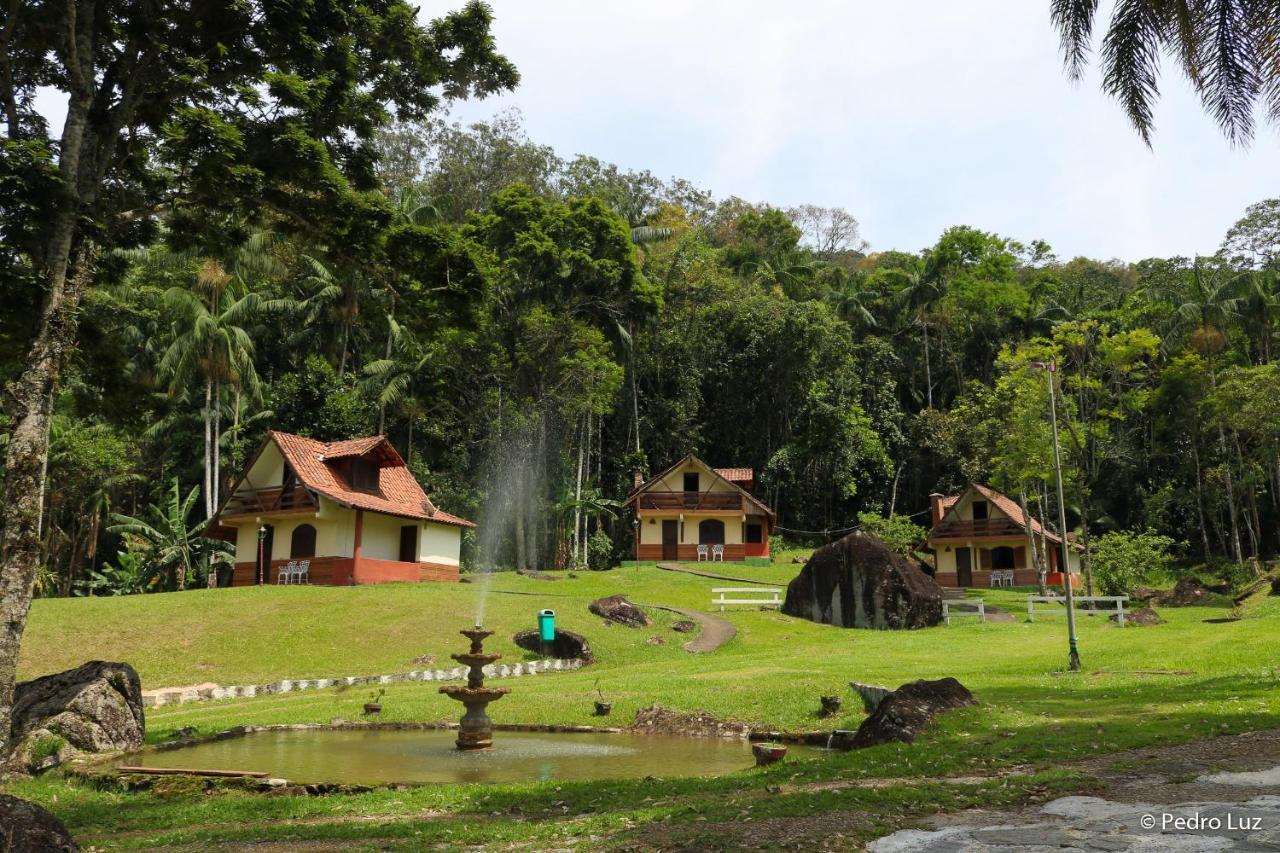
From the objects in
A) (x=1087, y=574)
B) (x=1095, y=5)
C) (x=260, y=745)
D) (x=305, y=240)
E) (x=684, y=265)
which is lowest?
(x=260, y=745)

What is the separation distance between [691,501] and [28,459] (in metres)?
45.9

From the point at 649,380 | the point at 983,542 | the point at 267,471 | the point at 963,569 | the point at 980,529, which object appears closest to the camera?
the point at 267,471

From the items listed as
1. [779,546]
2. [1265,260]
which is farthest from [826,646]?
[1265,260]

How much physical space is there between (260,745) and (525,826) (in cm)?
833

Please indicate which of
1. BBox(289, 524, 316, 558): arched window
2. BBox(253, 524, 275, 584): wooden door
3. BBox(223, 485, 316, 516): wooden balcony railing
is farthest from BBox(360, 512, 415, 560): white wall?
BBox(253, 524, 275, 584): wooden door

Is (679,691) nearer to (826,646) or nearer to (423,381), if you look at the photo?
(826,646)

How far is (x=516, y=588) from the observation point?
37281mm

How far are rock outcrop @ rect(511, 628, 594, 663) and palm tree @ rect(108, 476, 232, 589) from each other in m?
21.8

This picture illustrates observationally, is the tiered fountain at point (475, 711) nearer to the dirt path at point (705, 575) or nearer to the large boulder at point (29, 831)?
the large boulder at point (29, 831)

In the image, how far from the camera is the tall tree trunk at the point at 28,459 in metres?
10.0

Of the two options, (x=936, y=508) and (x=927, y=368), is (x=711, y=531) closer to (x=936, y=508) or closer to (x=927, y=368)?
(x=936, y=508)

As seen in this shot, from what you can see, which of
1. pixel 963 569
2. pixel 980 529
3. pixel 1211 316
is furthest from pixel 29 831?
pixel 1211 316

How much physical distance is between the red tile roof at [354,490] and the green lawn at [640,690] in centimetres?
472

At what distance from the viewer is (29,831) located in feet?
20.0
